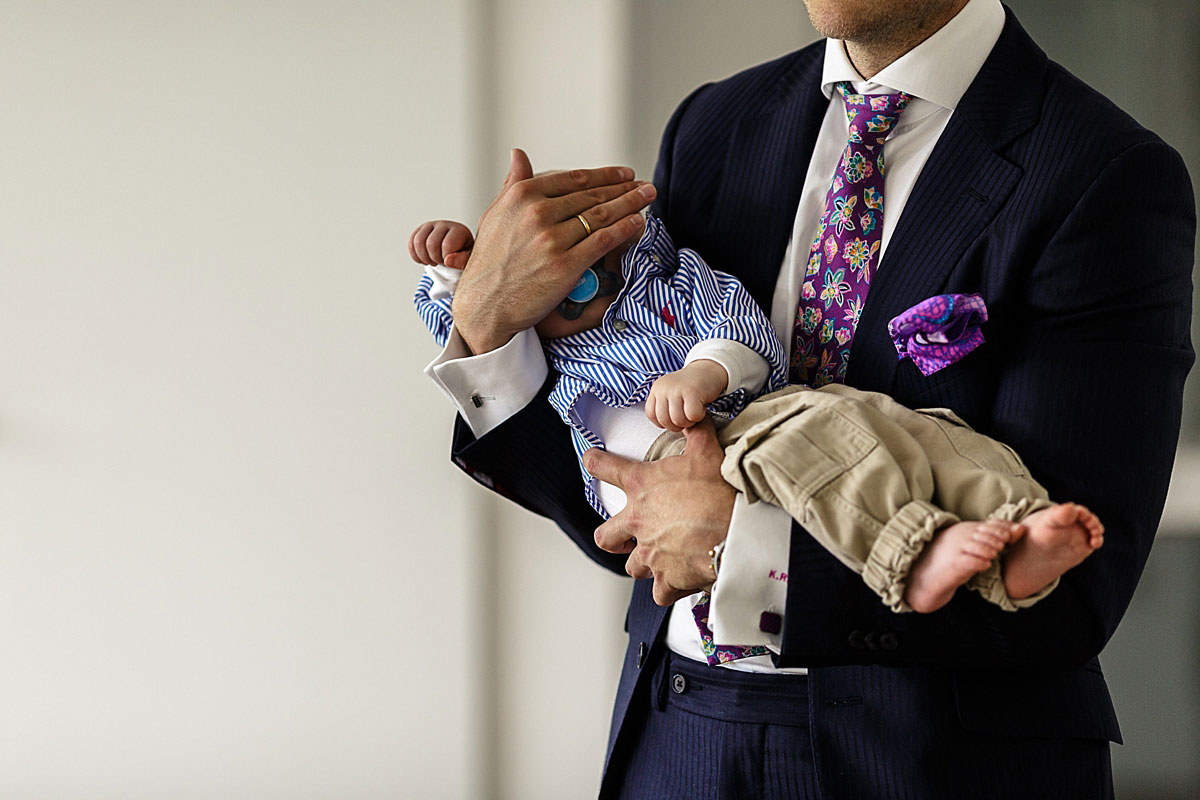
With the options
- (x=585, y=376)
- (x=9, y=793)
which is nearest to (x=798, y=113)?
(x=585, y=376)

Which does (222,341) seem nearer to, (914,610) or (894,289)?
(894,289)

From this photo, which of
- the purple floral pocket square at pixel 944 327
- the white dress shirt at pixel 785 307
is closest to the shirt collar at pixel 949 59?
the white dress shirt at pixel 785 307

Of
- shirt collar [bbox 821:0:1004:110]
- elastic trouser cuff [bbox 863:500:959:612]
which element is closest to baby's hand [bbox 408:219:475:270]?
shirt collar [bbox 821:0:1004:110]

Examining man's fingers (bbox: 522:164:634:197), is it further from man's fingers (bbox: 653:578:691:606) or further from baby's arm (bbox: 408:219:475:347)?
man's fingers (bbox: 653:578:691:606)

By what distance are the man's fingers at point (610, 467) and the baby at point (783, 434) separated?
4 centimetres

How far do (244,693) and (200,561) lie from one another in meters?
0.31

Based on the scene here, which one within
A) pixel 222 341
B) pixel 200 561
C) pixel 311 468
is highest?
pixel 222 341

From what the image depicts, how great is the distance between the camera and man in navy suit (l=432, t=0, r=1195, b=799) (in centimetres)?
112

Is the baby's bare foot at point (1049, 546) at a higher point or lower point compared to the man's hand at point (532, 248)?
lower

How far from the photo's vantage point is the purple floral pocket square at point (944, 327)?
116cm

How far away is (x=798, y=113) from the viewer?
56.6 inches

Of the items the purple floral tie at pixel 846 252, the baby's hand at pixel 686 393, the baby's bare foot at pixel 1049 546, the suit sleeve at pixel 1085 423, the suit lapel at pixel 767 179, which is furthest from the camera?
the suit lapel at pixel 767 179

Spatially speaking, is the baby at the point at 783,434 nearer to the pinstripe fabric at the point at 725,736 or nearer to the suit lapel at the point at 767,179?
the suit lapel at the point at 767,179

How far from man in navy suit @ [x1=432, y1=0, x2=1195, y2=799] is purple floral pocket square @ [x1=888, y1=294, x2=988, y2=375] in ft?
0.11
